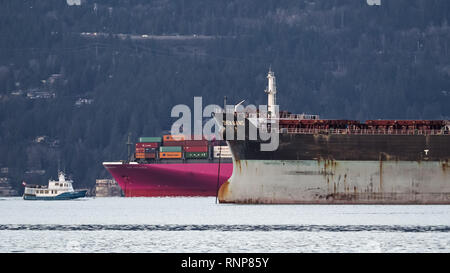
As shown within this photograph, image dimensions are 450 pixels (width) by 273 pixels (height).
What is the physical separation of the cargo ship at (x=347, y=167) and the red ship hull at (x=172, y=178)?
36266 mm

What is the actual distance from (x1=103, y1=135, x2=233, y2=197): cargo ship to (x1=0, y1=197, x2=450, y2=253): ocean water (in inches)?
1459

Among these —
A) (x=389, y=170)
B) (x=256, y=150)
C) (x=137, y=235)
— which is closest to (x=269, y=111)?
(x=256, y=150)

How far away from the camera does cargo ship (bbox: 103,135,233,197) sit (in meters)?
126

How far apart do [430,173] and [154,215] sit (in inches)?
902

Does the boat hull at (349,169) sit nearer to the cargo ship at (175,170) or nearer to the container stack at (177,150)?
the cargo ship at (175,170)

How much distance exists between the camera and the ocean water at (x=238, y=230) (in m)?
54.3

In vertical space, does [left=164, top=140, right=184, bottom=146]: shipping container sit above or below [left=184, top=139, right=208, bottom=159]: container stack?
above

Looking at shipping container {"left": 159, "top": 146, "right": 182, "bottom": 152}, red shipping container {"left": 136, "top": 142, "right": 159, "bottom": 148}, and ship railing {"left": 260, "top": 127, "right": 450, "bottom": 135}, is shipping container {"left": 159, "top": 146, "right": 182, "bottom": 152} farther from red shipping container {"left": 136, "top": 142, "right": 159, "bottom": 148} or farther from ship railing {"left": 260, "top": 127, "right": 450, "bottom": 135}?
ship railing {"left": 260, "top": 127, "right": 450, "bottom": 135}

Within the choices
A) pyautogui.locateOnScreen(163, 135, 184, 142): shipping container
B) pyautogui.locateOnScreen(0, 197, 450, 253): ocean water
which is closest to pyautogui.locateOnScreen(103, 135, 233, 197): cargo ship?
pyautogui.locateOnScreen(163, 135, 184, 142): shipping container

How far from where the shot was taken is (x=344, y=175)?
88.6 meters

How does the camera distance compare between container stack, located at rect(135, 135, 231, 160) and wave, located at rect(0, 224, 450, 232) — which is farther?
container stack, located at rect(135, 135, 231, 160)
